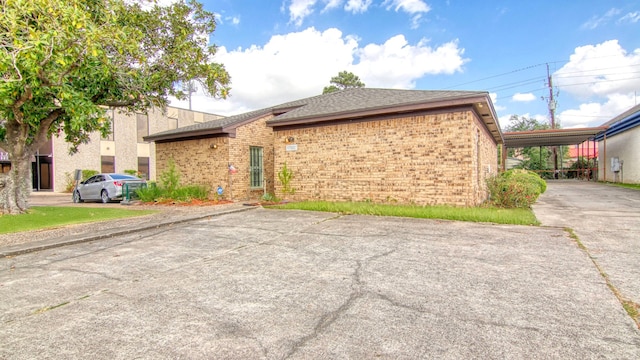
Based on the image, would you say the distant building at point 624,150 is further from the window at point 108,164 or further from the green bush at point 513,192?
the window at point 108,164

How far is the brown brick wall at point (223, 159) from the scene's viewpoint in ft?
43.5

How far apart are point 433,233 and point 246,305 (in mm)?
4510

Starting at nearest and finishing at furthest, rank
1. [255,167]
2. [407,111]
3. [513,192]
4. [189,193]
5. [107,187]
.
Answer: [513,192] < [407,111] < [189,193] < [255,167] < [107,187]

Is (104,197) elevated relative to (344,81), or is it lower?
lower

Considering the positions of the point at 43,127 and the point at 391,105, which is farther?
the point at 43,127

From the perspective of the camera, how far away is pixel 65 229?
24.9 feet

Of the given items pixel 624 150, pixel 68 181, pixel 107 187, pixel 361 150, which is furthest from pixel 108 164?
pixel 624 150

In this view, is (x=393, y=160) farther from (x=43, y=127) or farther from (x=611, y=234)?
(x=43, y=127)

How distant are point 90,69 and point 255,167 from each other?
7.27 meters

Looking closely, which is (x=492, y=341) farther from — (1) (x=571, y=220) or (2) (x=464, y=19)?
(2) (x=464, y=19)

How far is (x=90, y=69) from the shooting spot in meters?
8.18

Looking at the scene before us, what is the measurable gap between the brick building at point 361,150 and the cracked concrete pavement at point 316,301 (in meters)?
4.06

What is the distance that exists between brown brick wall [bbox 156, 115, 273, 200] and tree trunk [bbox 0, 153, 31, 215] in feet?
17.0

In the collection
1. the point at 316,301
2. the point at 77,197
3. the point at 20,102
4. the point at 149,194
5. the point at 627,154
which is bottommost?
the point at 316,301
